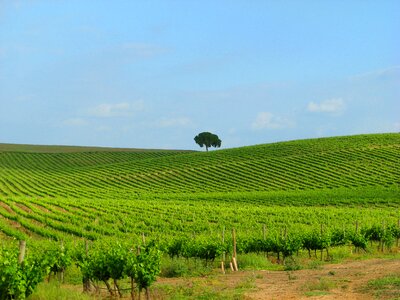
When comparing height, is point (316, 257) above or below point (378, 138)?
below

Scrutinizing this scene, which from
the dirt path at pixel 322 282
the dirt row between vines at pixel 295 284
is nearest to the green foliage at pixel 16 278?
the dirt row between vines at pixel 295 284

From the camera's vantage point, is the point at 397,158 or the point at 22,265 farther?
the point at 397,158

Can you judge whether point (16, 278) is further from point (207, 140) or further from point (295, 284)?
point (207, 140)

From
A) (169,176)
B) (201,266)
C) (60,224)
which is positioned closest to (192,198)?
(169,176)

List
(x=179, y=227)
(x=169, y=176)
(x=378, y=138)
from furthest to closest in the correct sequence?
(x=378, y=138) < (x=169, y=176) < (x=179, y=227)

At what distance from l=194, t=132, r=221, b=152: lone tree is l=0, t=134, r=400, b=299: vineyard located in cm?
2642

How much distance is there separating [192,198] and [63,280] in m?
40.0

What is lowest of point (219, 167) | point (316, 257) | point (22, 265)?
point (316, 257)

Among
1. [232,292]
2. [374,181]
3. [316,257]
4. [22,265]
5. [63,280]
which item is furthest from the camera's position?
[374,181]

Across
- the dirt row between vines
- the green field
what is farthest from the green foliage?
the green field

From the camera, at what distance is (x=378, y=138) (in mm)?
94250

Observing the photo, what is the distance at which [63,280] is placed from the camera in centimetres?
1903

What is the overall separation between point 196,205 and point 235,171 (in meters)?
25.7

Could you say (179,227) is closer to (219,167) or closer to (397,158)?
(219,167)
